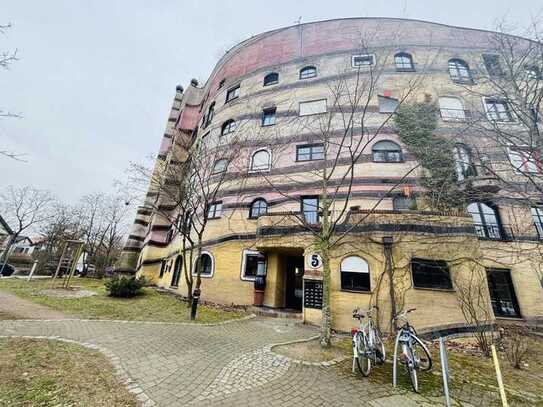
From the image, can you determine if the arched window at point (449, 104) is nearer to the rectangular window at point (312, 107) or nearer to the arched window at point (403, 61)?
the arched window at point (403, 61)

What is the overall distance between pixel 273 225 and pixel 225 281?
448 cm

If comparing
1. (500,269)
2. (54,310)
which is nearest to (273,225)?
(54,310)

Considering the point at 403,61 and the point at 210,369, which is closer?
the point at 210,369

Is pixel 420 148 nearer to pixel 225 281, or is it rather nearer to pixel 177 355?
pixel 225 281

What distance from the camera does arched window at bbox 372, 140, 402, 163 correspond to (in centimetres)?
1439

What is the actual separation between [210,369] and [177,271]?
13394 millimetres

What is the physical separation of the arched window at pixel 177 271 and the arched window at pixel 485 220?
1865 centimetres

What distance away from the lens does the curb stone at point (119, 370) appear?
3.78m

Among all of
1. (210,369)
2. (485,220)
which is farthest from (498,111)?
(210,369)

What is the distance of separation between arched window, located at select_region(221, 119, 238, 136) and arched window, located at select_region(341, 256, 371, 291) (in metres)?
13.9

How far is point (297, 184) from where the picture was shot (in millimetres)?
15094

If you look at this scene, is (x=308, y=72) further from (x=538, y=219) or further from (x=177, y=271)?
(x=177, y=271)

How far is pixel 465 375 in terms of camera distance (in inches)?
227

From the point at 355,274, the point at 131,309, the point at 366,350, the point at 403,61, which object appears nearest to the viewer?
the point at 366,350
